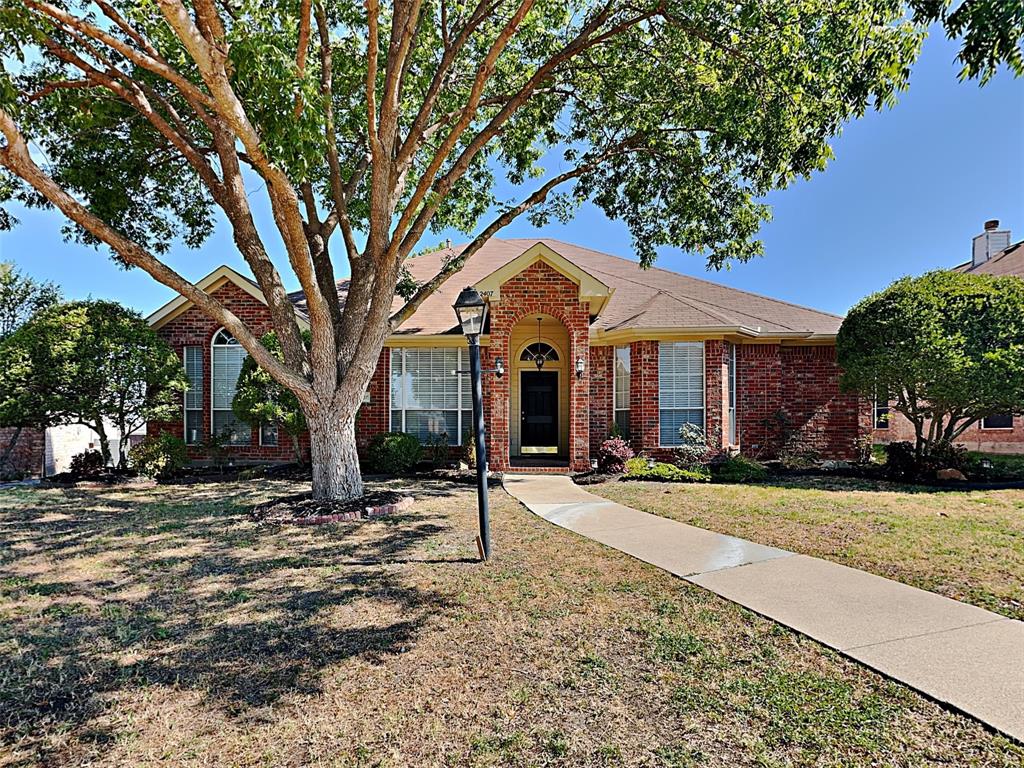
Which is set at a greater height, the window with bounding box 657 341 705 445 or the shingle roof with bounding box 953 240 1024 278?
the shingle roof with bounding box 953 240 1024 278

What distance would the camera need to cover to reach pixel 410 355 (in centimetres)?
1409

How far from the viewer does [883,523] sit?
7.56 m

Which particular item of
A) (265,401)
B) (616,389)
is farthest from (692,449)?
(265,401)

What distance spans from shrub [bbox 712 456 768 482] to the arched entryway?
4.37 metres

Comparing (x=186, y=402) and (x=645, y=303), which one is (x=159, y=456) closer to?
(x=186, y=402)

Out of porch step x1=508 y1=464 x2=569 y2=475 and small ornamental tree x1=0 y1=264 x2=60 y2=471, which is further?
porch step x1=508 y1=464 x2=569 y2=475

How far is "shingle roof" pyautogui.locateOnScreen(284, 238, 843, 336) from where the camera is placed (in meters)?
13.4

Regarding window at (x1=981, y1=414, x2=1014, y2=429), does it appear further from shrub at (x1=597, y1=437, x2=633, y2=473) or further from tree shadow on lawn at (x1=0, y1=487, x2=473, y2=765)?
tree shadow on lawn at (x1=0, y1=487, x2=473, y2=765)

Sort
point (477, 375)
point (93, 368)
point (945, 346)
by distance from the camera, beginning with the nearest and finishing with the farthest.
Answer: point (477, 375)
point (945, 346)
point (93, 368)

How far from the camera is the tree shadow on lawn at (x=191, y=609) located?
3410 mm

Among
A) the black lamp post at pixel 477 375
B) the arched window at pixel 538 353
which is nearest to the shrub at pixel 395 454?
the arched window at pixel 538 353

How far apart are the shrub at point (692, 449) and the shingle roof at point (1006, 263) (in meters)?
15.3

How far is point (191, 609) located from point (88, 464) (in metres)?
10.0

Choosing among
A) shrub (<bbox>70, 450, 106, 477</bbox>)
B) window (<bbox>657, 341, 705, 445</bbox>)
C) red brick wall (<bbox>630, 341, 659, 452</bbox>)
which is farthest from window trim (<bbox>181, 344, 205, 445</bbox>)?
window (<bbox>657, 341, 705, 445</bbox>)
